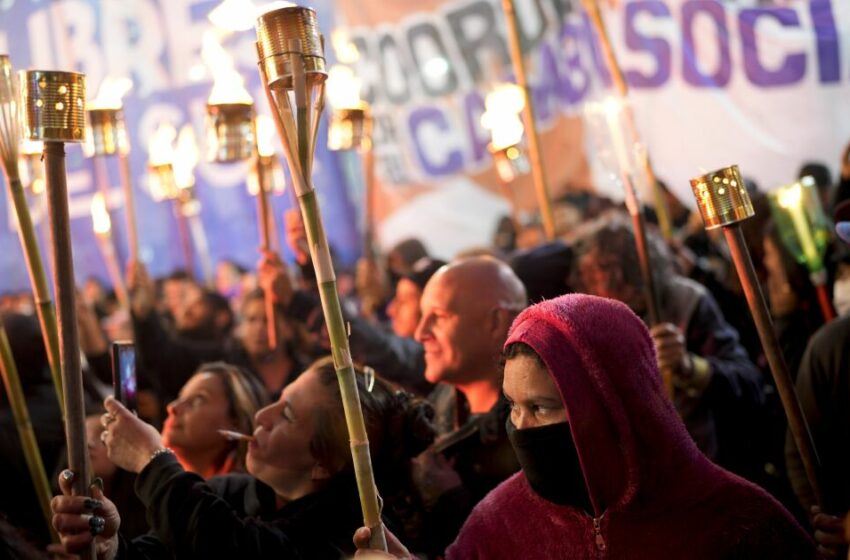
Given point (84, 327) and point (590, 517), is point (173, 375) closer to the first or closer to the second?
point (84, 327)

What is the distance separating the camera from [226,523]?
2.54 meters

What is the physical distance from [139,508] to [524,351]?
1.86 m

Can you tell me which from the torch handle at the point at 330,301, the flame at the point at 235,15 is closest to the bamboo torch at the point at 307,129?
the torch handle at the point at 330,301

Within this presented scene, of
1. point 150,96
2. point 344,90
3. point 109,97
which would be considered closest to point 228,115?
point 109,97

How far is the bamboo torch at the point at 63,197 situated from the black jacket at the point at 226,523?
0.27 meters

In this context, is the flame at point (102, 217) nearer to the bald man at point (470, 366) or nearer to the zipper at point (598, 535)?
the bald man at point (470, 366)

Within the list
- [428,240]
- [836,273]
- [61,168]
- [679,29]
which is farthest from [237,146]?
[428,240]

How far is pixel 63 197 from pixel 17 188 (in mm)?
410

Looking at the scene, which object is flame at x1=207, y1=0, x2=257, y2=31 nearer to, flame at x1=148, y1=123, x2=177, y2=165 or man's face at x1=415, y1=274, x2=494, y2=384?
man's face at x1=415, y1=274, x2=494, y2=384

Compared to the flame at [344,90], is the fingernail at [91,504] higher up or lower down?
lower down

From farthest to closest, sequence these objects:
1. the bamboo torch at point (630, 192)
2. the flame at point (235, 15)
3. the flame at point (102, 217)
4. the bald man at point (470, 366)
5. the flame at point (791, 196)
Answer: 1. the flame at point (102, 217)
2. the flame at point (791, 196)
3. the bamboo torch at point (630, 192)
4. the bald man at point (470, 366)
5. the flame at point (235, 15)

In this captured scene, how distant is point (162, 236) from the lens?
9820 mm

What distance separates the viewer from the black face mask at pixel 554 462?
221cm

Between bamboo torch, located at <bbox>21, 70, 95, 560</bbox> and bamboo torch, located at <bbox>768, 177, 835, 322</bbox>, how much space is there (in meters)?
2.41
